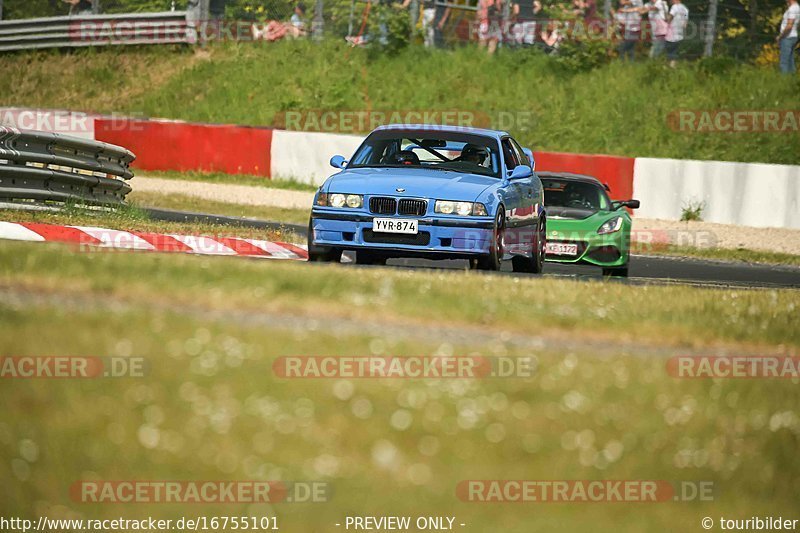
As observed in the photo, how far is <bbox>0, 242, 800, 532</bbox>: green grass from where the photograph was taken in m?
4.59

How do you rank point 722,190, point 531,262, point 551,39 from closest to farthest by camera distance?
point 531,262 → point 722,190 → point 551,39

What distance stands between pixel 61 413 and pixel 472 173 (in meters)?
8.11

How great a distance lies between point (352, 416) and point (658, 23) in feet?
76.5

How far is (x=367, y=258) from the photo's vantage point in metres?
12.1

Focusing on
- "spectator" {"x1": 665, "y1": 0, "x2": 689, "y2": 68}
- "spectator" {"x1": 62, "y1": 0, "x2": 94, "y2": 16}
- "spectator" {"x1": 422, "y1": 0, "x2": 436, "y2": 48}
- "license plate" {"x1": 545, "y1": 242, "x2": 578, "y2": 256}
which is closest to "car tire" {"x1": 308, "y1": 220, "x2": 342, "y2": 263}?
"license plate" {"x1": 545, "y1": 242, "x2": 578, "y2": 256}

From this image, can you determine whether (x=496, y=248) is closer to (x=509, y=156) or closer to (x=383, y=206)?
(x=383, y=206)

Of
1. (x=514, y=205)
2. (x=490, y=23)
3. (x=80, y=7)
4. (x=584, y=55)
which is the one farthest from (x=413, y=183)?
(x=80, y=7)

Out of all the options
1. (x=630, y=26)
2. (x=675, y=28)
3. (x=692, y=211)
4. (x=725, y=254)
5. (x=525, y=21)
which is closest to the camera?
(x=725, y=254)

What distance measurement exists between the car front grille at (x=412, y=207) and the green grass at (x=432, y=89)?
1574cm

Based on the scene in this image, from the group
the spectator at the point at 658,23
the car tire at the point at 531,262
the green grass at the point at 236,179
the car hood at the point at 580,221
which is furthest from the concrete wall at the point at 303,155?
the car tire at the point at 531,262

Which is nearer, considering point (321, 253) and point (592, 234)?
point (321, 253)

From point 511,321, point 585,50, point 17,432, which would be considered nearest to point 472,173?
point 511,321

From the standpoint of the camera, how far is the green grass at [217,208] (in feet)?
68.1

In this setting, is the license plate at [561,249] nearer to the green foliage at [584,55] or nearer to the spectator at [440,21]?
the green foliage at [584,55]
